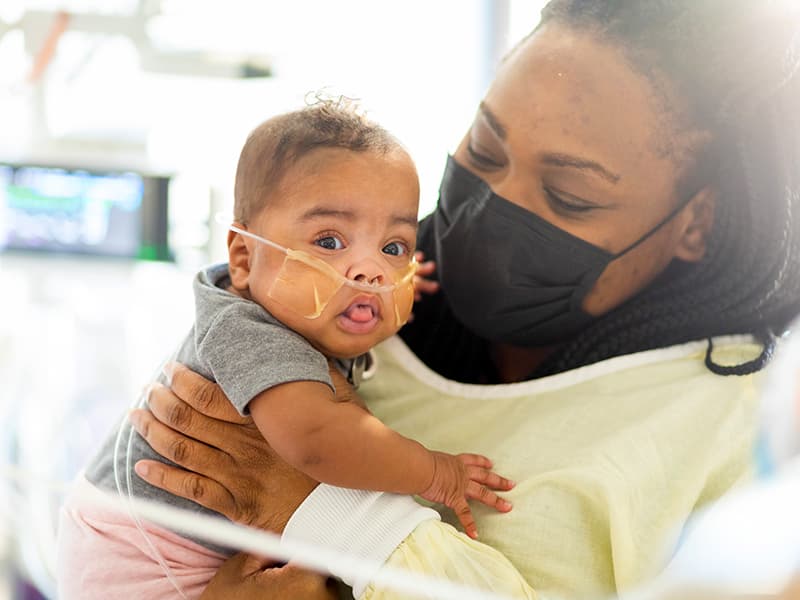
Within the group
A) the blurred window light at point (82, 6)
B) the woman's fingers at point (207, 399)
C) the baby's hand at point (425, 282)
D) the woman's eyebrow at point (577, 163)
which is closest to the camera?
the woman's fingers at point (207, 399)

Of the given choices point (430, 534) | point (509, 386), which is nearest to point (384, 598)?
point (430, 534)

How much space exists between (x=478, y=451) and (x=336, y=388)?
0.18m

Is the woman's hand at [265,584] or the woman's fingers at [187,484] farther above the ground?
the woman's fingers at [187,484]

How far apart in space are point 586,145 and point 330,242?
1.05 feet

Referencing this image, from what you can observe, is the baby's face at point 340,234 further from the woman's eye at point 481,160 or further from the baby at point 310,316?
the woman's eye at point 481,160

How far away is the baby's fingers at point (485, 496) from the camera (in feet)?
3.39

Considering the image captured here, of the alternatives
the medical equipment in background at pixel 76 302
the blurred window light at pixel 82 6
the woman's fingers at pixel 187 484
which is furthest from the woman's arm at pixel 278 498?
the blurred window light at pixel 82 6

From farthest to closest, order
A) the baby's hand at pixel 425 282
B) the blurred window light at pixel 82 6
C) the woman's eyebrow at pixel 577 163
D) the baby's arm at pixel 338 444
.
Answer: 1. the blurred window light at pixel 82 6
2. the baby's hand at pixel 425 282
3. the woman's eyebrow at pixel 577 163
4. the baby's arm at pixel 338 444

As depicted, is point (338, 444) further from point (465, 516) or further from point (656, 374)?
point (656, 374)

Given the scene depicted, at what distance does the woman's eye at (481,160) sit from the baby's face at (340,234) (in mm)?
197

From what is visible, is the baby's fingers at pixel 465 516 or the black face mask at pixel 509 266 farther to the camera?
the black face mask at pixel 509 266

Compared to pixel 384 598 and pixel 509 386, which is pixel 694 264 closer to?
pixel 509 386

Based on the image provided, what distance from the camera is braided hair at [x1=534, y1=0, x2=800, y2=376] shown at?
1139 millimetres

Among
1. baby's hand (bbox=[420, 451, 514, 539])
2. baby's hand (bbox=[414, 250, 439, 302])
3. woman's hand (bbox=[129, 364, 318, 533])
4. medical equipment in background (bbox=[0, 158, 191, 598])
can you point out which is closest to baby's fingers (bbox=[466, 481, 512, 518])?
baby's hand (bbox=[420, 451, 514, 539])
